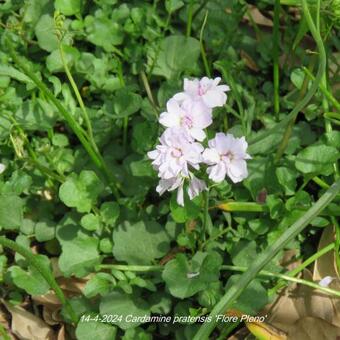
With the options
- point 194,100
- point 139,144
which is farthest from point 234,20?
point 194,100

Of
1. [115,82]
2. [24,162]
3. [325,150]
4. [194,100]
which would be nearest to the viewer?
[194,100]

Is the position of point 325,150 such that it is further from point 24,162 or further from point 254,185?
point 24,162

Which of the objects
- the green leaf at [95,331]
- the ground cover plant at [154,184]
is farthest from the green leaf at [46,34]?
the green leaf at [95,331]

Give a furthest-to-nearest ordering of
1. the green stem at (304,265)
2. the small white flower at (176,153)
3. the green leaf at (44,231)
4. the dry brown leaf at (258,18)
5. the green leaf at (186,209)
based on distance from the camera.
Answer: the dry brown leaf at (258,18) → the green leaf at (44,231) → the green stem at (304,265) → the green leaf at (186,209) → the small white flower at (176,153)

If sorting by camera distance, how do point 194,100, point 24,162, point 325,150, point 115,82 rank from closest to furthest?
point 194,100 < point 325,150 < point 24,162 < point 115,82

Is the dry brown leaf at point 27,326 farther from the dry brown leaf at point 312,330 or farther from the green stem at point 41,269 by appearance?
the dry brown leaf at point 312,330

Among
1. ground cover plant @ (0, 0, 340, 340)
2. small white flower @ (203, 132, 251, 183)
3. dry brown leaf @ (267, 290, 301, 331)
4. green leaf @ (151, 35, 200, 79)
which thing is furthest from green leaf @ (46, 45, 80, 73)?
dry brown leaf @ (267, 290, 301, 331)
